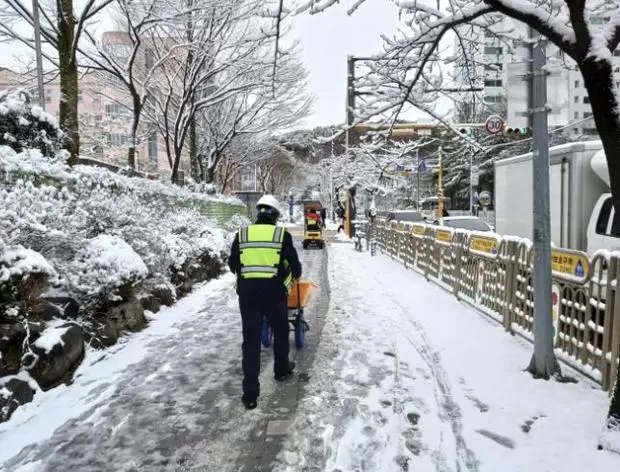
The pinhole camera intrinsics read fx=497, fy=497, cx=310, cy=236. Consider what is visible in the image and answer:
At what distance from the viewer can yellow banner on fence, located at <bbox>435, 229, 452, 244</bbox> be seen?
1053 centimetres

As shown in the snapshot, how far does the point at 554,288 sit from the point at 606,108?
110 inches

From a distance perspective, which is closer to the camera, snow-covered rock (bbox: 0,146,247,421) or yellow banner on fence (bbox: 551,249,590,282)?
snow-covered rock (bbox: 0,146,247,421)

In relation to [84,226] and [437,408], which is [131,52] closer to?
[84,226]

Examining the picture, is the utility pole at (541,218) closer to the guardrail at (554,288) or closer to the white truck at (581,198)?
the guardrail at (554,288)

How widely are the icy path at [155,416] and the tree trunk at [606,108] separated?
307cm

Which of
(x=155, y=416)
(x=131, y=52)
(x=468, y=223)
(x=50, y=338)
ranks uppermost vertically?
(x=131, y=52)

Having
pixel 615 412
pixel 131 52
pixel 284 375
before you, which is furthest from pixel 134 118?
pixel 615 412

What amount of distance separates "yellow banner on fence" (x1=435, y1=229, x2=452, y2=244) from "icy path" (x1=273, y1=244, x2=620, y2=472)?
335 cm

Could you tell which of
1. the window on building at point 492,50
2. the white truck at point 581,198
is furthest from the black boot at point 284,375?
the white truck at point 581,198

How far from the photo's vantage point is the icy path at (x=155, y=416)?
3578 mm

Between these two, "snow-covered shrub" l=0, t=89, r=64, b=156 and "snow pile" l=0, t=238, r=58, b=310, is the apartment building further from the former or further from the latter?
"snow-covered shrub" l=0, t=89, r=64, b=156

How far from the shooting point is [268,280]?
14.9 ft

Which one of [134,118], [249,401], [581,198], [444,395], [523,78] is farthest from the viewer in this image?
[134,118]

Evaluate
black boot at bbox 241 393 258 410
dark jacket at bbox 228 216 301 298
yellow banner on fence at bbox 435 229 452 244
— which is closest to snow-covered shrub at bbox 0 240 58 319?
dark jacket at bbox 228 216 301 298
